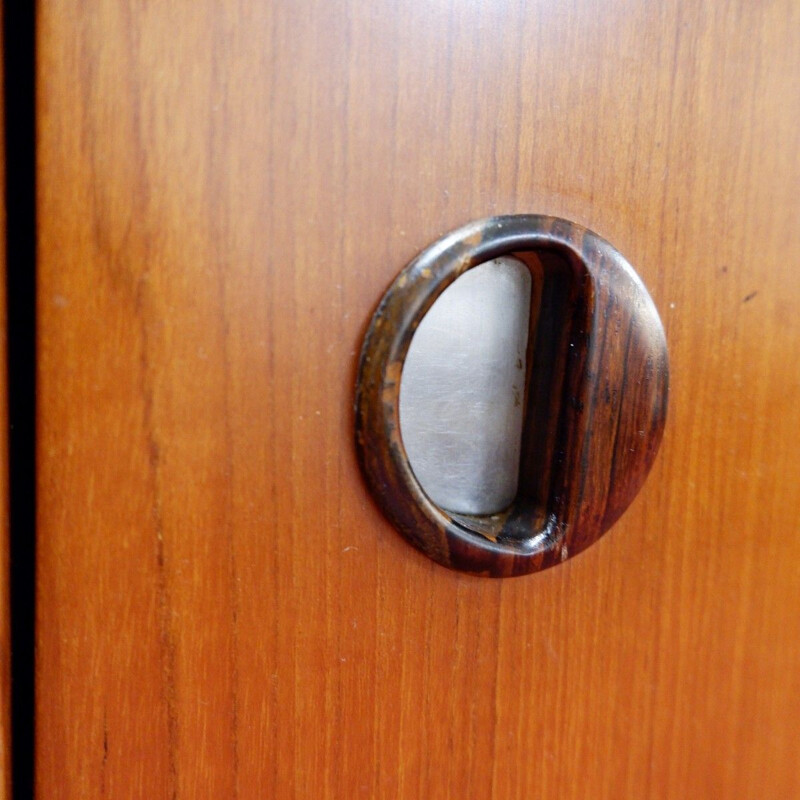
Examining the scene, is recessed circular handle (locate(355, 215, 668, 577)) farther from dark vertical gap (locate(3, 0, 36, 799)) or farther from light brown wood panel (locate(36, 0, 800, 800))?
dark vertical gap (locate(3, 0, 36, 799))

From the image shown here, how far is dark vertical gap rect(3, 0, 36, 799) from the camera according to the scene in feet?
0.83

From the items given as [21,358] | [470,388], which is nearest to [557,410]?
[470,388]

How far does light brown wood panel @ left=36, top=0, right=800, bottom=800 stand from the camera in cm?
26

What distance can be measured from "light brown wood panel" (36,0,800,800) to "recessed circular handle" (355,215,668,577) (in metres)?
0.01

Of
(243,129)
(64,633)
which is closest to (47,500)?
(64,633)

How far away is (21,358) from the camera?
0.27 meters

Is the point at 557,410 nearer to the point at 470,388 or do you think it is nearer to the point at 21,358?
the point at 470,388

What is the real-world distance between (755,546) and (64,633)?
1.07 feet

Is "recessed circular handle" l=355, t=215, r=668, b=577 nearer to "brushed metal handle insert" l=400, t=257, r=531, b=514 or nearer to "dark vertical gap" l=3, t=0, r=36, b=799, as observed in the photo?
"brushed metal handle insert" l=400, t=257, r=531, b=514

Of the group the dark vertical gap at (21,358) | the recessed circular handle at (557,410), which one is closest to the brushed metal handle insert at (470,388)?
the recessed circular handle at (557,410)

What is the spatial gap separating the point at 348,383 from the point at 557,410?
0.32 ft

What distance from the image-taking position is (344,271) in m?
0.29

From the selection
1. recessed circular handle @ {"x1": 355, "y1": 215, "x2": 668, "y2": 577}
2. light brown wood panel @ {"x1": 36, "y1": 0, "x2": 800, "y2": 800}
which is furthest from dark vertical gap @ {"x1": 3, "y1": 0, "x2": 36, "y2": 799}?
recessed circular handle @ {"x1": 355, "y1": 215, "x2": 668, "y2": 577}

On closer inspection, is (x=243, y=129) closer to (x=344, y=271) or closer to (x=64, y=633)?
(x=344, y=271)
